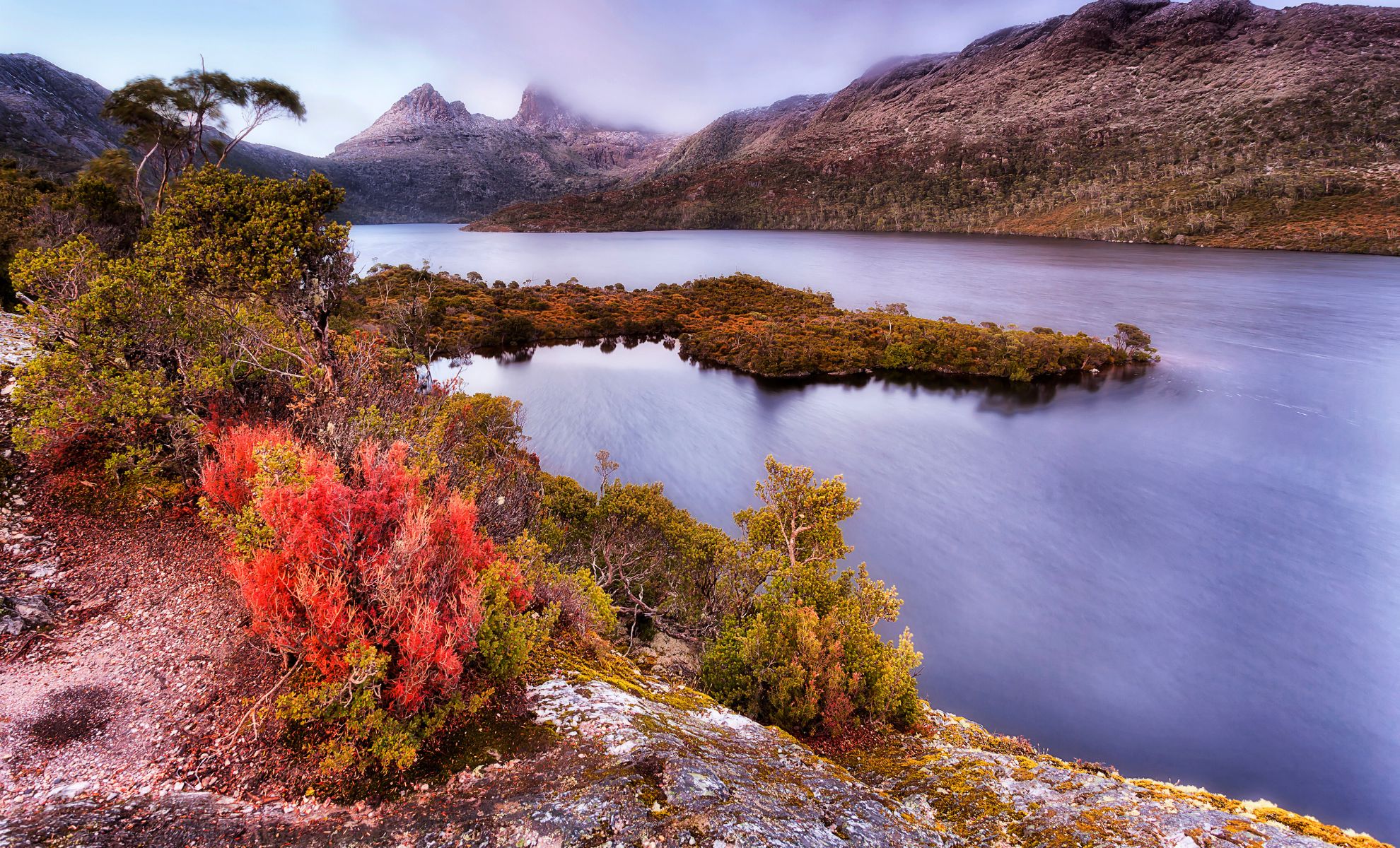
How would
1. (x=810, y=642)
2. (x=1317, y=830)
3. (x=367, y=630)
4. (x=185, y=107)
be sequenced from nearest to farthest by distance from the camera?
(x=367, y=630), (x=1317, y=830), (x=810, y=642), (x=185, y=107)

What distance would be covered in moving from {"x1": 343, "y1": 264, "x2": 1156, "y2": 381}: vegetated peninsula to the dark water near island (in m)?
3.83

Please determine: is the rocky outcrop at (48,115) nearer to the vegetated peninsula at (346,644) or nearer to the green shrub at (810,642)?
the vegetated peninsula at (346,644)

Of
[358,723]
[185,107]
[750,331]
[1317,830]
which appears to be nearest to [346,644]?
[358,723]

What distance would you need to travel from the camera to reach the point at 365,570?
728 cm

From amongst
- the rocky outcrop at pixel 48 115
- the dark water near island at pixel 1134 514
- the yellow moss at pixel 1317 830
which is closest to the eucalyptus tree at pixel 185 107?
the dark water near island at pixel 1134 514

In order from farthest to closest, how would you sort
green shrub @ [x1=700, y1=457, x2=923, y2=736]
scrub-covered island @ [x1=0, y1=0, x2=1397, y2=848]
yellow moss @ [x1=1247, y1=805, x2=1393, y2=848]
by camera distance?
green shrub @ [x1=700, y1=457, x2=923, y2=736] < yellow moss @ [x1=1247, y1=805, x2=1393, y2=848] < scrub-covered island @ [x1=0, y1=0, x2=1397, y2=848]

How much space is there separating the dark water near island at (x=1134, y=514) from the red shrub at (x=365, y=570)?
20722 millimetres

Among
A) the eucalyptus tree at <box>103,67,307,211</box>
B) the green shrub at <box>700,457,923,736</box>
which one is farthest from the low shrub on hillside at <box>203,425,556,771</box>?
the eucalyptus tree at <box>103,67,307,211</box>

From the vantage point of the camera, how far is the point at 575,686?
8516 millimetres

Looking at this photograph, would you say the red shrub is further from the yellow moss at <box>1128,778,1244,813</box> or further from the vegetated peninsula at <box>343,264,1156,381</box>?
the vegetated peninsula at <box>343,264,1156,381</box>

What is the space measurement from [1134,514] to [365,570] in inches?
1648

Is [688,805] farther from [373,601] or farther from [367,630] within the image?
[373,601]

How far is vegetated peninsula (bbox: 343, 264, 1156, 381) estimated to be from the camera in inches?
2231

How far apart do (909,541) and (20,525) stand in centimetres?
3282
